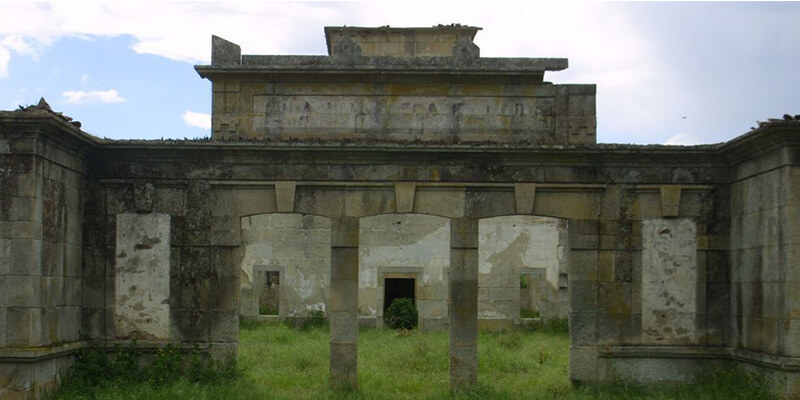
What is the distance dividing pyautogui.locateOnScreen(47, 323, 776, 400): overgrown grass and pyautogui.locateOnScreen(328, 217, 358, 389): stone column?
0.32 metres

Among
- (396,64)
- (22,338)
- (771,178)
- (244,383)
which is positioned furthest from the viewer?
(396,64)

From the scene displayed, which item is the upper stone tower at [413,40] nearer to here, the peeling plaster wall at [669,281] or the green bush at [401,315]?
the peeling plaster wall at [669,281]

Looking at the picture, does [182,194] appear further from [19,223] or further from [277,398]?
[277,398]

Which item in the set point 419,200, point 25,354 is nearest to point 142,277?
point 25,354

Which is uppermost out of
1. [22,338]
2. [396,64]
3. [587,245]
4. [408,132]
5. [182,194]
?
[396,64]

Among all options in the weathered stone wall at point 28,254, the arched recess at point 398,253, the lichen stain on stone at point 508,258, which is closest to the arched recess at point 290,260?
the arched recess at point 398,253

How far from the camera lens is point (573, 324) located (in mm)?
10836

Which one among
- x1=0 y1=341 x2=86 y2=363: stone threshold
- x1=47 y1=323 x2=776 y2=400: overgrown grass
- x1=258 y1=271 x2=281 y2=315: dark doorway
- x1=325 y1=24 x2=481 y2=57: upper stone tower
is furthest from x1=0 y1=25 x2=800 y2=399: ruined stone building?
x1=258 y1=271 x2=281 y2=315: dark doorway

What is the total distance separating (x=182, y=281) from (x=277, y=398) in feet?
7.33

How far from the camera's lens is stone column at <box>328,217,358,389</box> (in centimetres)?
1071

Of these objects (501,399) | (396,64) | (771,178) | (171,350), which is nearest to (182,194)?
(171,350)

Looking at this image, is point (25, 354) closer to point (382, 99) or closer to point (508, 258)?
point (382, 99)

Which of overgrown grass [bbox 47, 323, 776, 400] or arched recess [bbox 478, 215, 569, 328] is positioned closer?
overgrown grass [bbox 47, 323, 776, 400]

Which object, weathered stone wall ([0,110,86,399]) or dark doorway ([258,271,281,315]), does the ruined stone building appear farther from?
dark doorway ([258,271,281,315])
